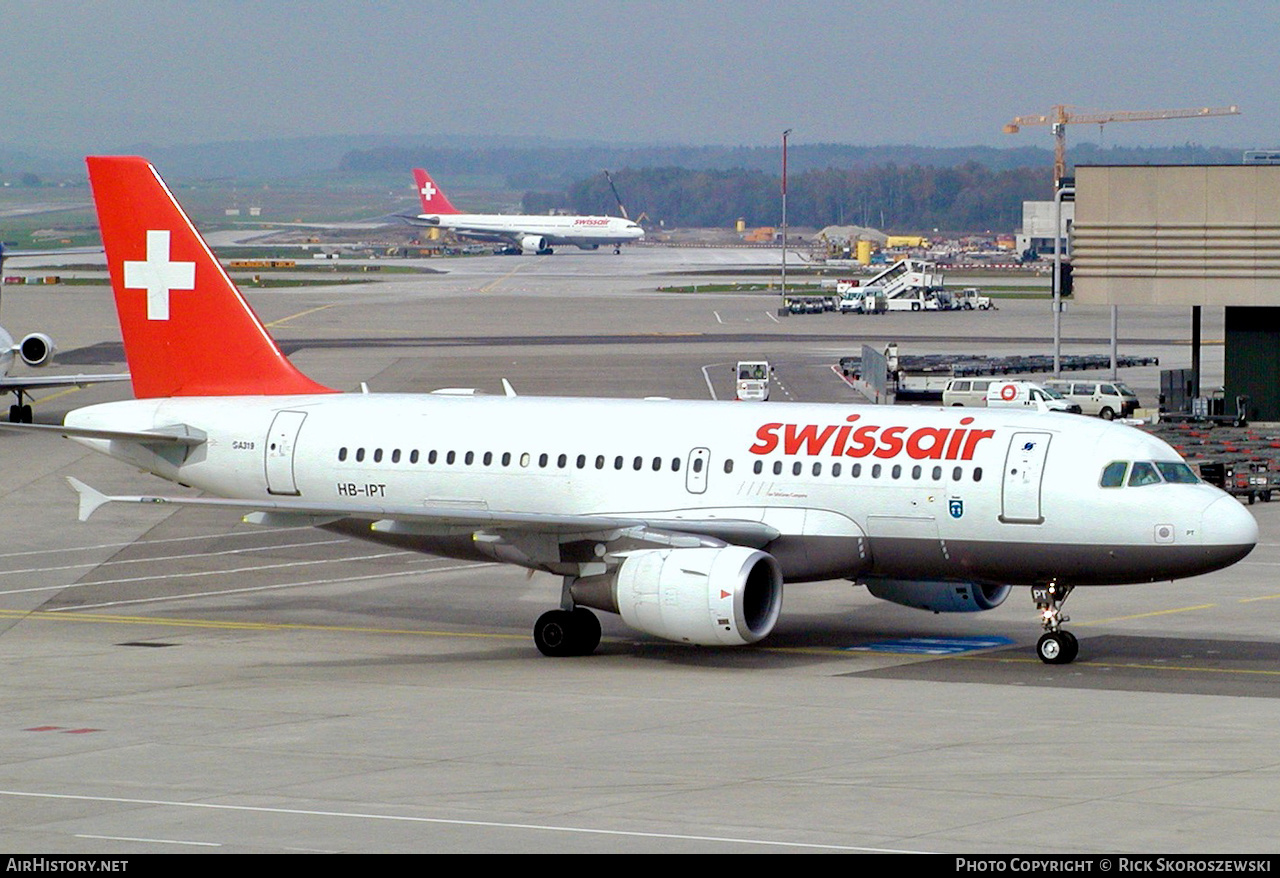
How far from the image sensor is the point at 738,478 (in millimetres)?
34031

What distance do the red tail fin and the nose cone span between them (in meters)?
18.3

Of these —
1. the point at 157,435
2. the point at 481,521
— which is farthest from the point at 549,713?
the point at 157,435

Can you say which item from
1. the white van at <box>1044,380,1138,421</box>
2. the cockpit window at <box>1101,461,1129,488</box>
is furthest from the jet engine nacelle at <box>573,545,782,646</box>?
the white van at <box>1044,380,1138,421</box>

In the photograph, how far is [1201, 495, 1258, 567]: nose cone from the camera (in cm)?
3109

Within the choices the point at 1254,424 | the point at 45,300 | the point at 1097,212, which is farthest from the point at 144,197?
the point at 45,300

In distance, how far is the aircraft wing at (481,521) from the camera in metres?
32.5

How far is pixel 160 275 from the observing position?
3934 centimetres

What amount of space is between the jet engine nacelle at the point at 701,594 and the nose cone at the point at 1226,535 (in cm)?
718

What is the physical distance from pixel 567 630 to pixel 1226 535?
451 inches

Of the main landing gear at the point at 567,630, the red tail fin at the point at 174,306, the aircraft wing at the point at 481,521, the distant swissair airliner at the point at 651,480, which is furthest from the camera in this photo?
the red tail fin at the point at 174,306

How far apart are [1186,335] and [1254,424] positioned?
58062mm

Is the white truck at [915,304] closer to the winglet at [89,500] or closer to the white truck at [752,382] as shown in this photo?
the white truck at [752,382]

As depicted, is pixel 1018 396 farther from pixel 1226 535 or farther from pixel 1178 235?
pixel 1226 535

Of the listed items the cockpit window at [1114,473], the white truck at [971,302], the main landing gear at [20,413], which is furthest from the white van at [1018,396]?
the white truck at [971,302]
